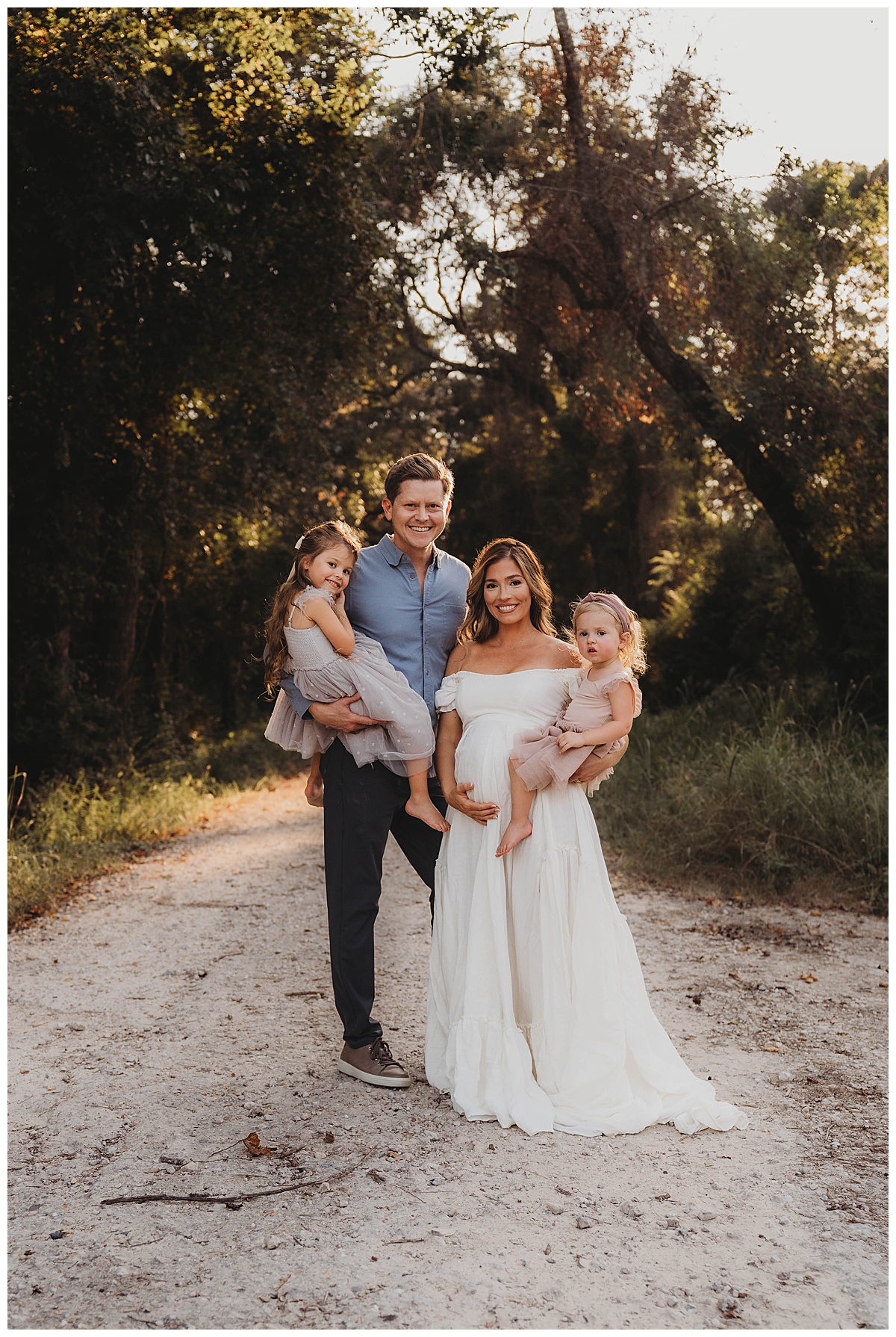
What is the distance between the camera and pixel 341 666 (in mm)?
3764

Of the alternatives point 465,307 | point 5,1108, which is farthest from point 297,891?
point 465,307

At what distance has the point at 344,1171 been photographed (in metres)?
3.23

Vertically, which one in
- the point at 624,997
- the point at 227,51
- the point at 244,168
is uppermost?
the point at 227,51

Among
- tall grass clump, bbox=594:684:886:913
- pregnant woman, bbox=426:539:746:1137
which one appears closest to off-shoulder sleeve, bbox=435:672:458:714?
pregnant woman, bbox=426:539:746:1137

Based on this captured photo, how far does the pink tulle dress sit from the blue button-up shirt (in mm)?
439

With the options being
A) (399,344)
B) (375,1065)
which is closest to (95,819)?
(375,1065)

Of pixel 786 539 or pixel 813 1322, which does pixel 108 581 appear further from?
pixel 813 1322

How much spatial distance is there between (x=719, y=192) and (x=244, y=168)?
481 centimetres

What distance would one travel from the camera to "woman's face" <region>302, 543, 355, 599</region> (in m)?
3.79

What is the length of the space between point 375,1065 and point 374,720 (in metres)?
1.27

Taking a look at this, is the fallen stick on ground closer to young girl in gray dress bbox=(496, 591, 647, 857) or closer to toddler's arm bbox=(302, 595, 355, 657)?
young girl in gray dress bbox=(496, 591, 647, 857)

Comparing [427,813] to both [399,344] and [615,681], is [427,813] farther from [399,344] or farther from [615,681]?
[399,344]

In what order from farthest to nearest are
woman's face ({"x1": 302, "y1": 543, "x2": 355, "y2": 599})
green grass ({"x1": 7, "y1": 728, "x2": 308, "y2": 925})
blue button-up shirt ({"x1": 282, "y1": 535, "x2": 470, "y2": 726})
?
green grass ({"x1": 7, "y1": 728, "x2": 308, "y2": 925}) < blue button-up shirt ({"x1": 282, "y1": 535, "x2": 470, "y2": 726}) < woman's face ({"x1": 302, "y1": 543, "x2": 355, "y2": 599})

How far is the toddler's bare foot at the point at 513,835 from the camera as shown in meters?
3.69
